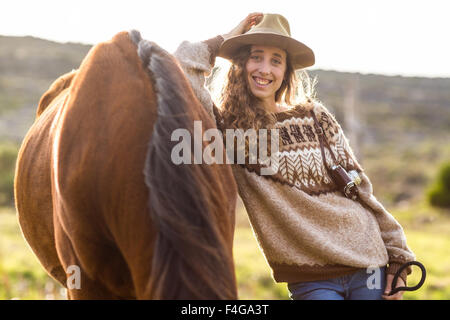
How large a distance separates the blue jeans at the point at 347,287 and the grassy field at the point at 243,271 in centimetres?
251

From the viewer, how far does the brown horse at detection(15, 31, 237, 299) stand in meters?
1.39

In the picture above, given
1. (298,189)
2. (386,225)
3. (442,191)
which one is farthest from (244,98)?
(442,191)

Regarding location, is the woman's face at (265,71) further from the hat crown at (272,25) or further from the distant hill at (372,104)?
the distant hill at (372,104)

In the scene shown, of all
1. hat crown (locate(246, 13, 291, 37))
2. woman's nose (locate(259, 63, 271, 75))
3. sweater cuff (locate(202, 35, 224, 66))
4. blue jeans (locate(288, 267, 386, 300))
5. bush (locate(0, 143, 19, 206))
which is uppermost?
hat crown (locate(246, 13, 291, 37))

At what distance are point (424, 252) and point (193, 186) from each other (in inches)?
440

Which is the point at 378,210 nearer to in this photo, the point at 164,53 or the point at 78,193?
the point at 164,53

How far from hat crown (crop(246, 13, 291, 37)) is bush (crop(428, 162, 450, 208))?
20.1 metres

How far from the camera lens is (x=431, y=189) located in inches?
847

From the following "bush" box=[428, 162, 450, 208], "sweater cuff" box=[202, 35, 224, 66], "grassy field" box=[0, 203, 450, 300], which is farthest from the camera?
"bush" box=[428, 162, 450, 208]

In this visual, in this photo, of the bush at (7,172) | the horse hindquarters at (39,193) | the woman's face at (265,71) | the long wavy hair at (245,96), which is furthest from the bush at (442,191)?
the horse hindquarters at (39,193)

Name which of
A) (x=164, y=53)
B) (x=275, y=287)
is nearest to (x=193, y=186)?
(x=164, y=53)

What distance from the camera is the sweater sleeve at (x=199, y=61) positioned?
2.33m

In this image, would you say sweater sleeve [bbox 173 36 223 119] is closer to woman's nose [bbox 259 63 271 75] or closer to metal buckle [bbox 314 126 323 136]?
woman's nose [bbox 259 63 271 75]

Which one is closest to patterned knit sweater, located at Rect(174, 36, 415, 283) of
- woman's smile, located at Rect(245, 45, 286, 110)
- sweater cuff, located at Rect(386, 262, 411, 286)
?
sweater cuff, located at Rect(386, 262, 411, 286)
